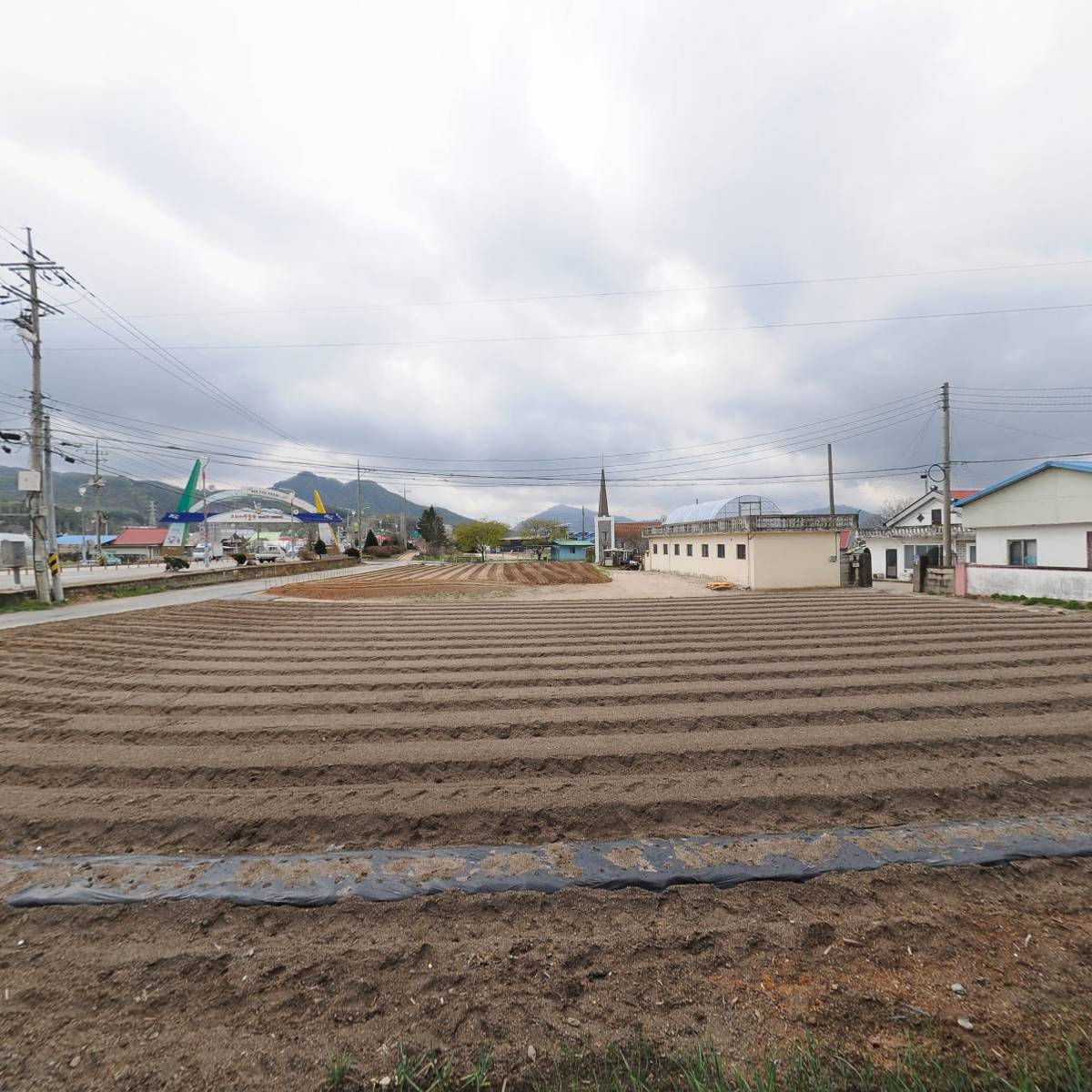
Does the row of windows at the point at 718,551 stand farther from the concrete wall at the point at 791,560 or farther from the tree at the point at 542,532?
the tree at the point at 542,532

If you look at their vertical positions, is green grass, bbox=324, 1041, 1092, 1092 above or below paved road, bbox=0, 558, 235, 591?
below

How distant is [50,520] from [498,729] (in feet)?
75.3

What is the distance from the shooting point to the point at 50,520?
19578 millimetres

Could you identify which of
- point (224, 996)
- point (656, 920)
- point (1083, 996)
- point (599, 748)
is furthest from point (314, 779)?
point (1083, 996)

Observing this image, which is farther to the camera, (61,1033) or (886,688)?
(886,688)

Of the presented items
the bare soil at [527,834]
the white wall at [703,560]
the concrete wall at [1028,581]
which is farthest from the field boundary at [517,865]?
the white wall at [703,560]

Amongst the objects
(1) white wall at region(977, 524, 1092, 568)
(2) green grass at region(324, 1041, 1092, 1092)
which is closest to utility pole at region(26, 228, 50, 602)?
(2) green grass at region(324, 1041, 1092, 1092)

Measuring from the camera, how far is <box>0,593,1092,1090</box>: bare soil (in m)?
2.17

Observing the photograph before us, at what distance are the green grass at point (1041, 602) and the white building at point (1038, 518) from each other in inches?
122

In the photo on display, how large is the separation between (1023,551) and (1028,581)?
482 centimetres

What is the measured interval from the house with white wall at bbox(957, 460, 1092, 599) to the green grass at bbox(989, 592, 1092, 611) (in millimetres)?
255

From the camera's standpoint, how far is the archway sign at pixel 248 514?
55.0 metres

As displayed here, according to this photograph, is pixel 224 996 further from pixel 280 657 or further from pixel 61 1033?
pixel 280 657

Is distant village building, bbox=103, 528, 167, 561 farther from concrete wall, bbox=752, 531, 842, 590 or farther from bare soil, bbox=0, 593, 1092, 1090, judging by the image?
bare soil, bbox=0, 593, 1092, 1090
